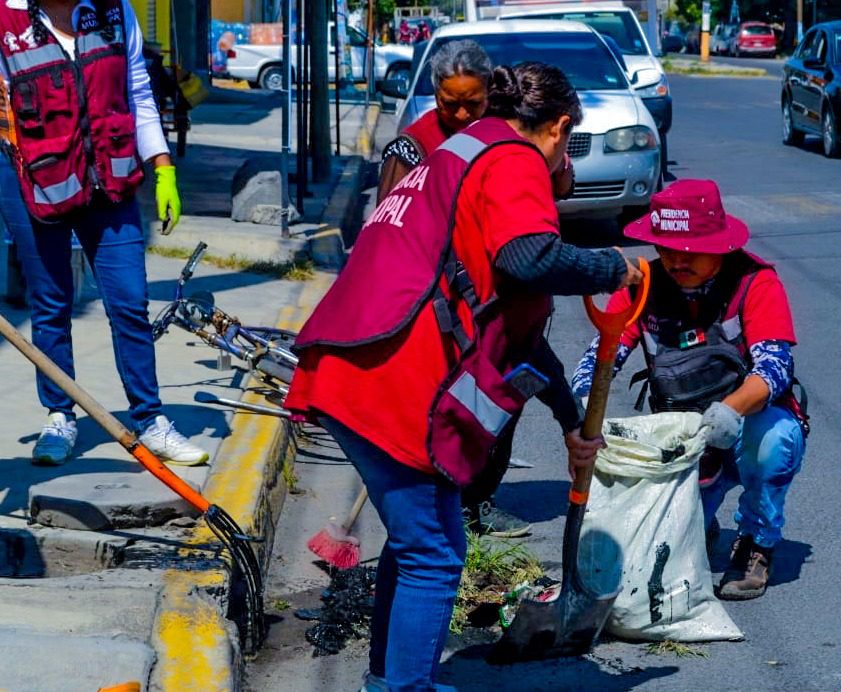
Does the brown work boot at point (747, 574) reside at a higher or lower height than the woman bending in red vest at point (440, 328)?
lower

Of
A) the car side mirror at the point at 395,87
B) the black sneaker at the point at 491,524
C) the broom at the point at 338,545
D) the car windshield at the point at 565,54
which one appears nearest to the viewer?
the broom at the point at 338,545

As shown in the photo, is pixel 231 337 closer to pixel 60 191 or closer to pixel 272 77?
pixel 60 191

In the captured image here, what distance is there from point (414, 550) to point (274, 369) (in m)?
2.99

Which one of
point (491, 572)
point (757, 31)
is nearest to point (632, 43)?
point (491, 572)

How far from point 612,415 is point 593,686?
3.01 m

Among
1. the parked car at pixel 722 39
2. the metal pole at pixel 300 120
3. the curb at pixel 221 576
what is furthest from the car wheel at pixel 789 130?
the parked car at pixel 722 39

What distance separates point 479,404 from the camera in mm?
3209

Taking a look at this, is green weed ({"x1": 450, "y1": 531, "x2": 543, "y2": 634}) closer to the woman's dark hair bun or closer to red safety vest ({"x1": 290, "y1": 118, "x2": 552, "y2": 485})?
Answer: red safety vest ({"x1": 290, "y1": 118, "x2": 552, "y2": 485})

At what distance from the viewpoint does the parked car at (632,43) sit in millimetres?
14953

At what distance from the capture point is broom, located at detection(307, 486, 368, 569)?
4812 millimetres

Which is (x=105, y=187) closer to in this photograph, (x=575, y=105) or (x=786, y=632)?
(x=575, y=105)

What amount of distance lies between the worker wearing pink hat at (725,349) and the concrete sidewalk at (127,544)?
4.37 ft

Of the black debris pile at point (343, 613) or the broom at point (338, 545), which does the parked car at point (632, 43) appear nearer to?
the broom at point (338, 545)

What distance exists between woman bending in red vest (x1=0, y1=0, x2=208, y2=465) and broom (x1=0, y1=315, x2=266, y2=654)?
821 mm
